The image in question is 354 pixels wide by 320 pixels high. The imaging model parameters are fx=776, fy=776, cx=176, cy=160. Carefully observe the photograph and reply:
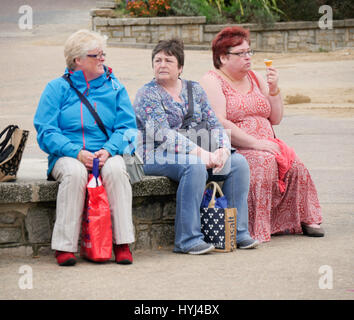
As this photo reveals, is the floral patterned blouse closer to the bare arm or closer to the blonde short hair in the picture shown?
the blonde short hair

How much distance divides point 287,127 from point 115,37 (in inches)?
471

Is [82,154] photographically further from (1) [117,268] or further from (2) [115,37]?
(2) [115,37]

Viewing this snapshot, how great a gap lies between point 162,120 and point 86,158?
2.19 ft

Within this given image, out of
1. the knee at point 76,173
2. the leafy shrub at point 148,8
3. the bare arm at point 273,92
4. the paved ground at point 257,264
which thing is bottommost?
the paved ground at point 257,264

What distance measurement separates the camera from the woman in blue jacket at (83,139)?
4.73 meters

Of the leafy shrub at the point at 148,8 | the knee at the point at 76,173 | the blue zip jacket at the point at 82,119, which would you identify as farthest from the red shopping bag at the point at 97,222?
the leafy shrub at the point at 148,8

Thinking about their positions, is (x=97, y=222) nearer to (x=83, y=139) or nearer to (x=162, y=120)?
(x=83, y=139)

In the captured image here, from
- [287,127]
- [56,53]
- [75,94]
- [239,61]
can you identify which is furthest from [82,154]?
[56,53]

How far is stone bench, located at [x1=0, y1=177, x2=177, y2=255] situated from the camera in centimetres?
485

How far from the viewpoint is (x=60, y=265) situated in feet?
15.5

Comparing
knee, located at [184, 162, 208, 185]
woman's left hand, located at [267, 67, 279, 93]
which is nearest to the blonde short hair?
knee, located at [184, 162, 208, 185]

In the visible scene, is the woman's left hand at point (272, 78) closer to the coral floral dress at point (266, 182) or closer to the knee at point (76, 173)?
the coral floral dress at point (266, 182)

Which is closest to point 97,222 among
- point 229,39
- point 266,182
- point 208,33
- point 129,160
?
point 129,160

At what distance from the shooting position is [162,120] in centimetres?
523
